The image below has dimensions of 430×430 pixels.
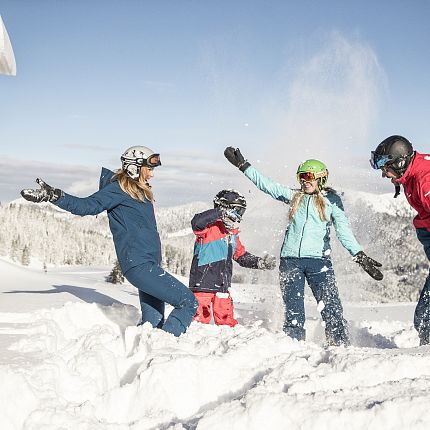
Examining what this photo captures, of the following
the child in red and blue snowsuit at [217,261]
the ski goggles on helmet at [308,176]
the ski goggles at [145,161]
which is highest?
the ski goggles on helmet at [308,176]

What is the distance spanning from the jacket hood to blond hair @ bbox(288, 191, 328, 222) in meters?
2.03

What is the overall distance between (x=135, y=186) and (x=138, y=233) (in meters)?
0.48

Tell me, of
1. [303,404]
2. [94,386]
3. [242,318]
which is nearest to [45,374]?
[94,386]

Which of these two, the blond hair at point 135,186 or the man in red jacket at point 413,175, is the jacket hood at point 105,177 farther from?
the man in red jacket at point 413,175

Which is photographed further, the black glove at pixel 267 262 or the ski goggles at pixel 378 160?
the black glove at pixel 267 262

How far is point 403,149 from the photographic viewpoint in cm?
486

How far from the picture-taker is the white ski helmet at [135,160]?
4.96 m

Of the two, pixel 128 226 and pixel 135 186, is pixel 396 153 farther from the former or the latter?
pixel 128 226

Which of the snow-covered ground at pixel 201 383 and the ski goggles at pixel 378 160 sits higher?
the ski goggles at pixel 378 160

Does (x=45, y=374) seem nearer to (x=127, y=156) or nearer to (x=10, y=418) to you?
(x=10, y=418)

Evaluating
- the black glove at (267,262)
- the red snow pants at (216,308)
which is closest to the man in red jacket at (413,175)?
the black glove at (267,262)

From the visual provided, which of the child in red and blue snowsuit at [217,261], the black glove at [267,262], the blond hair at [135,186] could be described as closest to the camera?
the blond hair at [135,186]

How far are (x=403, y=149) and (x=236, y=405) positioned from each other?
3360mm

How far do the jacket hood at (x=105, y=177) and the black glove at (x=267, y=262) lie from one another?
2.30 metres
